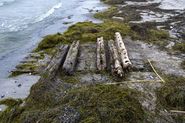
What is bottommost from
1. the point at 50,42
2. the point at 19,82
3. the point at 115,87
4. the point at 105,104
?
the point at 50,42

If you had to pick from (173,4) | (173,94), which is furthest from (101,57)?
(173,4)

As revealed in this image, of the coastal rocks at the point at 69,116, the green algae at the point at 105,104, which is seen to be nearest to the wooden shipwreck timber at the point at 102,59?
the green algae at the point at 105,104

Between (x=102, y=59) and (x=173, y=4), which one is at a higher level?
(x=102, y=59)

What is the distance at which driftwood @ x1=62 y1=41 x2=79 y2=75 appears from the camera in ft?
47.2

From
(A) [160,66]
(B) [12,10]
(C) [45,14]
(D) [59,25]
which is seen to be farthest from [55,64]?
(B) [12,10]

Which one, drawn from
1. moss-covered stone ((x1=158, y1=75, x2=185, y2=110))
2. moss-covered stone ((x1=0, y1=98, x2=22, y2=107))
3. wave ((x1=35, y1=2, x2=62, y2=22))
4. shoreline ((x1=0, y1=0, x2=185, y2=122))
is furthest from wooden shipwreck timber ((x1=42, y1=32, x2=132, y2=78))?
wave ((x1=35, y1=2, x2=62, y2=22))

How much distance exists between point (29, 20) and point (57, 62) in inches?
544

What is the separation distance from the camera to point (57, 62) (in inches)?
598

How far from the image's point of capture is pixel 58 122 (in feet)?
31.7

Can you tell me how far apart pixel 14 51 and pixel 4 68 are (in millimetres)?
3078

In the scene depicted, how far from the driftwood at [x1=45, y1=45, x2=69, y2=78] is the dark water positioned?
8.19 feet

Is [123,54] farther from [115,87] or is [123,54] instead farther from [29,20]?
[29,20]

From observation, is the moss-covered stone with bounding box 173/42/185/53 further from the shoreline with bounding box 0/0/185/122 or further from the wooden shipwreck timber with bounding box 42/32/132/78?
the wooden shipwreck timber with bounding box 42/32/132/78

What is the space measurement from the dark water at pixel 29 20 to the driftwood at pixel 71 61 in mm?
3237
